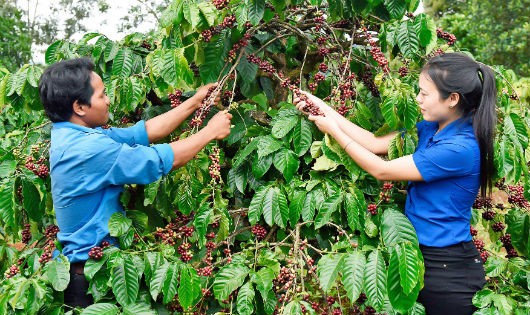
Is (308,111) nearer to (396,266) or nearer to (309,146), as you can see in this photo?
(309,146)

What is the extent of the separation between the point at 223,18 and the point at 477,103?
96 centimetres

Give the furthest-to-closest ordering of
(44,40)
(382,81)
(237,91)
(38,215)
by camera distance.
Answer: (44,40), (237,91), (38,215), (382,81)

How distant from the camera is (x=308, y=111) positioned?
2.14 metres

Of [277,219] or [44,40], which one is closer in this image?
[277,219]

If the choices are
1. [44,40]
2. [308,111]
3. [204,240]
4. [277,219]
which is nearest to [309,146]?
[308,111]

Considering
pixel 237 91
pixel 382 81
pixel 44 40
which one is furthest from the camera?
pixel 44 40

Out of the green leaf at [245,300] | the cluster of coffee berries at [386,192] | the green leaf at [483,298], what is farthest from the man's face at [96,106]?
the green leaf at [483,298]

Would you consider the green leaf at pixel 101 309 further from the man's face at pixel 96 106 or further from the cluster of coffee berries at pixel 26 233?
the cluster of coffee berries at pixel 26 233

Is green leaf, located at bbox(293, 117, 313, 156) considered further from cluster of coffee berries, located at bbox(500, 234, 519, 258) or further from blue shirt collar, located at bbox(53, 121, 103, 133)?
cluster of coffee berries, located at bbox(500, 234, 519, 258)

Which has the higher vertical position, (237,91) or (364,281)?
(237,91)

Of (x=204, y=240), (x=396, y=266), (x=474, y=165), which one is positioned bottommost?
(x=204, y=240)

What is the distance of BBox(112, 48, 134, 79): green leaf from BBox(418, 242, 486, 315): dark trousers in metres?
1.43

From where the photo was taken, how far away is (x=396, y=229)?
192 cm

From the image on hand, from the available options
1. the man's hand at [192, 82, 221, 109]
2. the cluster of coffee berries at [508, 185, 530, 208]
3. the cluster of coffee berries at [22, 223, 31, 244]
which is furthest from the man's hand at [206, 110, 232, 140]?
the cluster of coffee berries at [508, 185, 530, 208]
